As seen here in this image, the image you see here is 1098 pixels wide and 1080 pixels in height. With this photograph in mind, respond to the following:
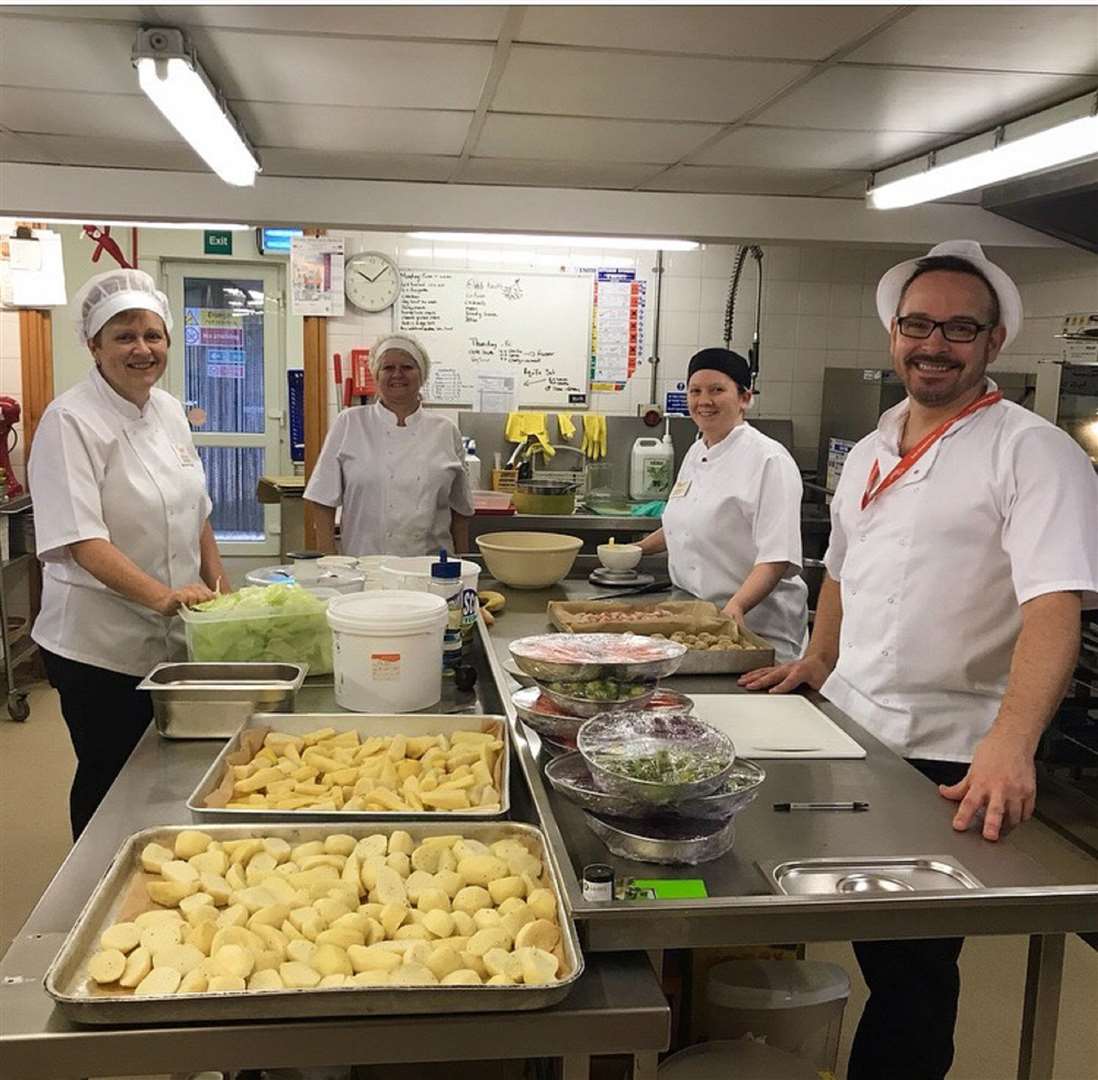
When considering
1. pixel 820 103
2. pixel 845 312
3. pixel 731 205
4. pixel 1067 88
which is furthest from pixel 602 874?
pixel 845 312

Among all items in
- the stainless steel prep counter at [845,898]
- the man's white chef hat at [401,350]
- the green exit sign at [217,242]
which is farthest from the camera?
the green exit sign at [217,242]

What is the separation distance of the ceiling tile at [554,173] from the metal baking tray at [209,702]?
2582 mm

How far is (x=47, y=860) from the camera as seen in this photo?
136 inches

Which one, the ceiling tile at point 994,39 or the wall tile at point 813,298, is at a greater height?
the ceiling tile at point 994,39

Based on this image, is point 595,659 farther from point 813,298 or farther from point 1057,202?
point 813,298

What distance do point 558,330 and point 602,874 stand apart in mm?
5037

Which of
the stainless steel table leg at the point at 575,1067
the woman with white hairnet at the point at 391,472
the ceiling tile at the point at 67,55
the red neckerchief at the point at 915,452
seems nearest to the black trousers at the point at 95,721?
the woman with white hairnet at the point at 391,472

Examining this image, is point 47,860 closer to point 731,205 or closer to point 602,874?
point 602,874

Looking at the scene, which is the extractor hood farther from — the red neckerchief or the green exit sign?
the green exit sign

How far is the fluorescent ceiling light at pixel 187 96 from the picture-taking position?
94.9 inches

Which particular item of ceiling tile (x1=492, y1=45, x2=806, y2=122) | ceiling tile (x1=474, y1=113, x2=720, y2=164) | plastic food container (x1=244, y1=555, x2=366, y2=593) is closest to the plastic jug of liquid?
ceiling tile (x1=474, y1=113, x2=720, y2=164)

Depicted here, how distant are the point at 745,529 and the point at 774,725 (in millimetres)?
1207

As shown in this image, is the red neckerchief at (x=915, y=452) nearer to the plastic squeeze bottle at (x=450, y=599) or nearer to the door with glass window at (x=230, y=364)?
the plastic squeeze bottle at (x=450, y=599)

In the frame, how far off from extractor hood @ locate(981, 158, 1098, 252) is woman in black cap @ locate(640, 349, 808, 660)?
1.69 meters
